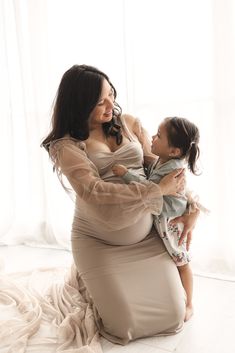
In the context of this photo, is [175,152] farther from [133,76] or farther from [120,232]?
[133,76]

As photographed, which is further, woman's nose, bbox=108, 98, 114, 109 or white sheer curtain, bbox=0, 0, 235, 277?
white sheer curtain, bbox=0, 0, 235, 277

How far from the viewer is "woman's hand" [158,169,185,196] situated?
1.58 m

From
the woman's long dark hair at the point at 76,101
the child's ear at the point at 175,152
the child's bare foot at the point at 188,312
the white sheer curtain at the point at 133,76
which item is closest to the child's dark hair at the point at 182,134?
the child's ear at the point at 175,152

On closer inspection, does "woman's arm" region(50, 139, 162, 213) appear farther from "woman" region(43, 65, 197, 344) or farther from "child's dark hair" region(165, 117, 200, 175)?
"child's dark hair" region(165, 117, 200, 175)

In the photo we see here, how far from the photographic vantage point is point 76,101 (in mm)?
1618

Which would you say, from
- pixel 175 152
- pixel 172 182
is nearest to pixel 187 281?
pixel 172 182

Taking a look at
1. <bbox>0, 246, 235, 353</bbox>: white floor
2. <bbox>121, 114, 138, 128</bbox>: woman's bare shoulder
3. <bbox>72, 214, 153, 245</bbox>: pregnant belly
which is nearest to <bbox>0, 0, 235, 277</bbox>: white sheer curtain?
<bbox>0, 246, 235, 353</bbox>: white floor

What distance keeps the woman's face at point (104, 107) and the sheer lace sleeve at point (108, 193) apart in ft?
0.66

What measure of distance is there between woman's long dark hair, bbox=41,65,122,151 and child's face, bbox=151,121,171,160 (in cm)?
32

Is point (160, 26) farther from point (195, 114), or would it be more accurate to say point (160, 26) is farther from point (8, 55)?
point (8, 55)

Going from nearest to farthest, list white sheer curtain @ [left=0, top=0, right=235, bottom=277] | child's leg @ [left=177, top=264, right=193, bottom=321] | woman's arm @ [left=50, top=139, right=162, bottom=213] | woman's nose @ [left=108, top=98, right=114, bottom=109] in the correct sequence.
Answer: woman's arm @ [left=50, top=139, right=162, bottom=213] → woman's nose @ [left=108, top=98, right=114, bottom=109] → child's leg @ [left=177, top=264, right=193, bottom=321] → white sheer curtain @ [left=0, top=0, right=235, bottom=277]

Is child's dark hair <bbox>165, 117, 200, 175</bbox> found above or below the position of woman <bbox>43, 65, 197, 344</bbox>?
above

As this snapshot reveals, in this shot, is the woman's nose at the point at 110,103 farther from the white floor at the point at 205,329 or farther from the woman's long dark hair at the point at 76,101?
the white floor at the point at 205,329

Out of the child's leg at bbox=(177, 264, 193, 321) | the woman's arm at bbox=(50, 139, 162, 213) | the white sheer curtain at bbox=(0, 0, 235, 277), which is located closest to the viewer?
the woman's arm at bbox=(50, 139, 162, 213)
